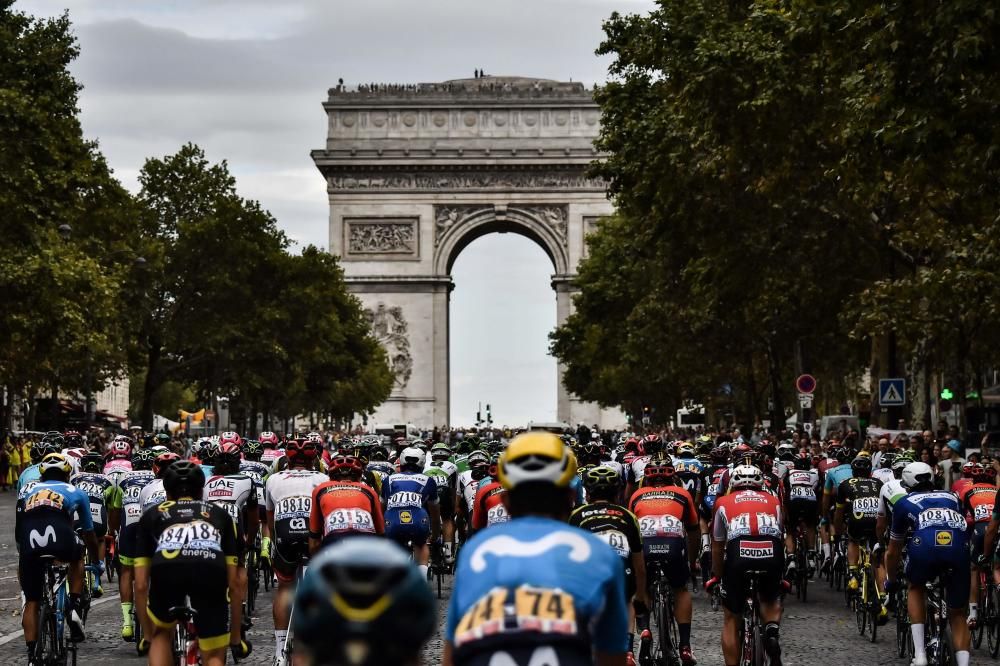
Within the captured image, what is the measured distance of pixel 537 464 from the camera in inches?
209

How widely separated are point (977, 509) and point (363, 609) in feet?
40.1

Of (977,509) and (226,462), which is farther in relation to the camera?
(977,509)

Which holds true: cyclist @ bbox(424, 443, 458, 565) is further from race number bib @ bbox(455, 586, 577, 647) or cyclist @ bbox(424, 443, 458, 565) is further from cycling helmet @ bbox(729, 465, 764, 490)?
race number bib @ bbox(455, 586, 577, 647)

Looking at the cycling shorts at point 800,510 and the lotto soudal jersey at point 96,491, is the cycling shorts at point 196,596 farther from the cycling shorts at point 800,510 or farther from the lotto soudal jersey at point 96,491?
the cycling shorts at point 800,510

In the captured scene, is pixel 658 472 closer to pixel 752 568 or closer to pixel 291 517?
pixel 752 568

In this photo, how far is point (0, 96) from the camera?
38.9 metres

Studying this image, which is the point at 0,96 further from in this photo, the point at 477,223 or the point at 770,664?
the point at 477,223

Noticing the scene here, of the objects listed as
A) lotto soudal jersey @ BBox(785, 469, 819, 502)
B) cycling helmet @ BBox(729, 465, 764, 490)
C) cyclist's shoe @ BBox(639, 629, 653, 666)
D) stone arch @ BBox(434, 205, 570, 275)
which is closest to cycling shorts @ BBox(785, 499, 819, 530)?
lotto soudal jersey @ BBox(785, 469, 819, 502)

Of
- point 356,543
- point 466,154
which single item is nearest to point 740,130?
point 356,543

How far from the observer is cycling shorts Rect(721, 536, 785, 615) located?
11070mm

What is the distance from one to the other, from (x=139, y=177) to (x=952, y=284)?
153 ft

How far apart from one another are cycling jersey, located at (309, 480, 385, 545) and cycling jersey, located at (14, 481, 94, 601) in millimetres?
1625

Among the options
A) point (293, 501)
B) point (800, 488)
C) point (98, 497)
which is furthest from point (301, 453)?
point (800, 488)

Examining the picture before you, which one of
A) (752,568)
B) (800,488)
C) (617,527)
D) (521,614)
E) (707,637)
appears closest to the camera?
(521,614)
